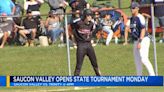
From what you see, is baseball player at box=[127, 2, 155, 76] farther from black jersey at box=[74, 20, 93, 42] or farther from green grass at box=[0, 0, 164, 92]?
green grass at box=[0, 0, 164, 92]

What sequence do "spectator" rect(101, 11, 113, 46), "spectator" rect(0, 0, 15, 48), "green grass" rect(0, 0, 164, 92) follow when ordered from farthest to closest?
1. "spectator" rect(101, 11, 113, 46)
2. "spectator" rect(0, 0, 15, 48)
3. "green grass" rect(0, 0, 164, 92)

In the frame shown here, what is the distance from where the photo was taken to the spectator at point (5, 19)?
20875 mm

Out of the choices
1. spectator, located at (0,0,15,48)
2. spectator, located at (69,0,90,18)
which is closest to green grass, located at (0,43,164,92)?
spectator, located at (0,0,15,48)

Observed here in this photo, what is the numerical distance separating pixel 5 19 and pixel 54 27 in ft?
5.28

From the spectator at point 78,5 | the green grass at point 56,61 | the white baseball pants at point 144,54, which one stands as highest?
the spectator at point 78,5

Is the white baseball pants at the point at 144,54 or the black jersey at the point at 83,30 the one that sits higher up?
the black jersey at the point at 83,30

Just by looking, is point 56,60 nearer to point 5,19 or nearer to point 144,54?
point 5,19

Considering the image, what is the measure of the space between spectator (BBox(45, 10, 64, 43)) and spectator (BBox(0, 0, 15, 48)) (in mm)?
1235

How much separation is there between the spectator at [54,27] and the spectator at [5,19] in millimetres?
1235

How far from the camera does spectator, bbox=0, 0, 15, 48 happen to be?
822 inches

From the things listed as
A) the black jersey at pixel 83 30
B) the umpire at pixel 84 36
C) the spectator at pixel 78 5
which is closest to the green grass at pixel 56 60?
the spectator at pixel 78 5

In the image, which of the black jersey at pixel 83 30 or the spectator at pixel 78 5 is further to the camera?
the spectator at pixel 78 5

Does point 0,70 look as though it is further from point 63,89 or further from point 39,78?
point 39,78

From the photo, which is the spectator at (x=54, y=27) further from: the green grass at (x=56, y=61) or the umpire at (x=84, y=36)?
the umpire at (x=84, y=36)
